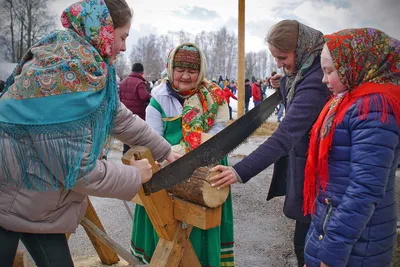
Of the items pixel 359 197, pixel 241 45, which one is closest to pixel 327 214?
pixel 359 197

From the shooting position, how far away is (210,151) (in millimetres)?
2277

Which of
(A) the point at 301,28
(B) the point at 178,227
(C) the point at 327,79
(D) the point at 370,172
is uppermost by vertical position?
(A) the point at 301,28

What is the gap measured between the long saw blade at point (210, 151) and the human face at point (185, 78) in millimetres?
558

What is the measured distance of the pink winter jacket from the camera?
1559 mm

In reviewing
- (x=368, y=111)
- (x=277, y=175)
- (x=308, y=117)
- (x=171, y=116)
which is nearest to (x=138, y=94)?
(x=171, y=116)

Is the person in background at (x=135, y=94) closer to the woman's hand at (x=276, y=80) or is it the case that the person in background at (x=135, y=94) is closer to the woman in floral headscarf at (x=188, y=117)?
the woman in floral headscarf at (x=188, y=117)

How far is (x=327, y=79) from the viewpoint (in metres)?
1.72

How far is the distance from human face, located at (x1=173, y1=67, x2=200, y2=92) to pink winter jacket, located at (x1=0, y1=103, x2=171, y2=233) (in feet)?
4.12

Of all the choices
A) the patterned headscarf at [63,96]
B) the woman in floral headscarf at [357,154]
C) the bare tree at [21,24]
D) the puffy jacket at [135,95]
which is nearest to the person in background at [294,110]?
the woman in floral headscarf at [357,154]

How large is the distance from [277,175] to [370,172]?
1.22 m

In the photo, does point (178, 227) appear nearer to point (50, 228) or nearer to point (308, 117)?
point (50, 228)

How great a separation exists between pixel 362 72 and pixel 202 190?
3.58ft

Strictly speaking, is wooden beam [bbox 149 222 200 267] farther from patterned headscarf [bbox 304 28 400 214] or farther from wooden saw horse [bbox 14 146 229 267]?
patterned headscarf [bbox 304 28 400 214]

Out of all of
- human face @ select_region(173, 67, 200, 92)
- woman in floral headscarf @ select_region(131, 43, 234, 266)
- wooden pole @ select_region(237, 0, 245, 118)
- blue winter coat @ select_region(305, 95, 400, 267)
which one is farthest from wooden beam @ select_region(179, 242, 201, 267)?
wooden pole @ select_region(237, 0, 245, 118)
